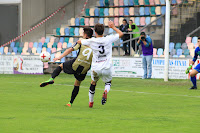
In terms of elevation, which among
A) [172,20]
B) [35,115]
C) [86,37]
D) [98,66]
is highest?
[172,20]

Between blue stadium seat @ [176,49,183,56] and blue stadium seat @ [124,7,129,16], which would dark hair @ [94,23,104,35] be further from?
blue stadium seat @ [124,7,129,16]

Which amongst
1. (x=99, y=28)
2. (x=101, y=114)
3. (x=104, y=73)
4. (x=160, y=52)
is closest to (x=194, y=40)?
(x=160, y=52)

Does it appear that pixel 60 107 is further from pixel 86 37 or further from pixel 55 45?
pixel 55 45

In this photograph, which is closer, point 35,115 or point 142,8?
point 35,115

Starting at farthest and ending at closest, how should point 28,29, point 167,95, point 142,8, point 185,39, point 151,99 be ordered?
1. point 28,29
2. point 142,8
3. point 185,39
4. point 167,95
5. point 151,99

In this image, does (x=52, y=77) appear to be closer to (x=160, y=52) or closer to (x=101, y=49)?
(x=101, y=49)

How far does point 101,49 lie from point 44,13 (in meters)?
23.2

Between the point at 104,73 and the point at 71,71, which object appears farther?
the point at 71,71

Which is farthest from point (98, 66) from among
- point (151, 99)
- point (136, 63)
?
point (136, 63)

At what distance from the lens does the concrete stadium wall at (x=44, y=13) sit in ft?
104

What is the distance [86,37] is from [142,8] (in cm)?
1784

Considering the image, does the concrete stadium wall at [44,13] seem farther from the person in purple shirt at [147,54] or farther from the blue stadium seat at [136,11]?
the person in purple shirt at [147,54]

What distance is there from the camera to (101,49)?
9.70m

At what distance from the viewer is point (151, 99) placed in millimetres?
12562
